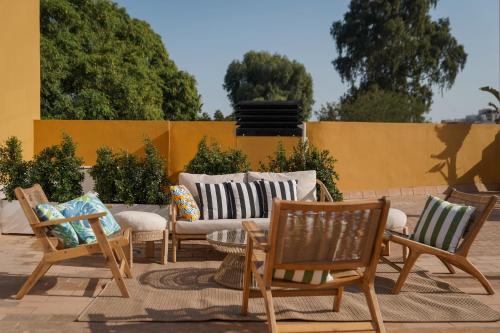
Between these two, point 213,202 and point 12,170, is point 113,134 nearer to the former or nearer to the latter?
point 12,170

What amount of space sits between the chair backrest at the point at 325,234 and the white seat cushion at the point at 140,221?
230 centimetres

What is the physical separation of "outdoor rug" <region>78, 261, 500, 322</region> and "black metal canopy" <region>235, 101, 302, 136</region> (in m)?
2.93

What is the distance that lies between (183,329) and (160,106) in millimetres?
19990

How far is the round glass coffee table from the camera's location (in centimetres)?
466

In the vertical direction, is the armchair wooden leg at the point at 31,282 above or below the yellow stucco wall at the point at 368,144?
below

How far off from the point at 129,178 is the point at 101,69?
1276cm

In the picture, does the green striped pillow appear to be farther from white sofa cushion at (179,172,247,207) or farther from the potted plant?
the potted plant

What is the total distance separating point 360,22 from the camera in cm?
2914

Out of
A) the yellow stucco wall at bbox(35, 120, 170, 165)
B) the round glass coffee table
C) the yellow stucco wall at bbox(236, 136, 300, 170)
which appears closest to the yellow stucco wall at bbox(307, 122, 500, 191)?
the yellow stucco wall at bbox(35, 120, 170, 165)

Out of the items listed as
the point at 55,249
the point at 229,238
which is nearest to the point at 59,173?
the point at 55,249

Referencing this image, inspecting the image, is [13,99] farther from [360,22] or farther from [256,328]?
[360,22]

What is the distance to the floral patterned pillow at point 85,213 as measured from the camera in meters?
4.77

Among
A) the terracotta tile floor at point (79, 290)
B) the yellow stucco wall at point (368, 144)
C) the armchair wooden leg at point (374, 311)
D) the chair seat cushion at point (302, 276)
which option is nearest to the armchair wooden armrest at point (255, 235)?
the chair seat cushion at point (302, 276)

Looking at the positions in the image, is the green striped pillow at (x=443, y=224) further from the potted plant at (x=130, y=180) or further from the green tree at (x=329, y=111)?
the green tree at (x=329, y=111)
